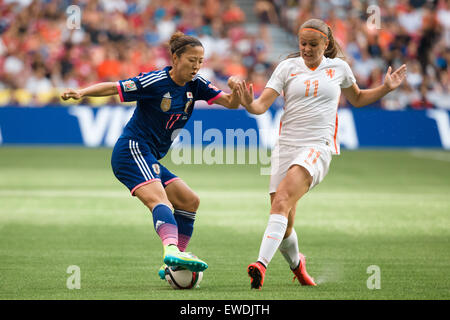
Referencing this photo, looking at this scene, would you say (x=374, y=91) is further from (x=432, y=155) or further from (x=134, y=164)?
A: (x=432, y=155)

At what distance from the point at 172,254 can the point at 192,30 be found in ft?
63.3

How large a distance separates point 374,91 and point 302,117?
81cm

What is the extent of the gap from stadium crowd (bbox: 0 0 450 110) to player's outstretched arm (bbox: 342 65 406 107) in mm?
14821

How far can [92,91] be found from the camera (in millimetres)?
6469

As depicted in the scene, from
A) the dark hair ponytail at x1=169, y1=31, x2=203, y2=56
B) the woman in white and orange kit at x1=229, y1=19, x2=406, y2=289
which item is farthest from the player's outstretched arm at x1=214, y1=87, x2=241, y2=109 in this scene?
the dark hair ponytail at x1=169, y1=31, x2=203, y2=56

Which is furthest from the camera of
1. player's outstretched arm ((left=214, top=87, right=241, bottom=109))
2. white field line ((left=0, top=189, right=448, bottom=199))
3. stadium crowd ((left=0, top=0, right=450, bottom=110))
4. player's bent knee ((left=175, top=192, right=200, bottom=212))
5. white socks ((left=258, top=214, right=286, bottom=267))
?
stadium crowd ((left=0, top=0, right=450, bottom=110))

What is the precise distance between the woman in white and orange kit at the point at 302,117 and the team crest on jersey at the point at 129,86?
33.7 inches

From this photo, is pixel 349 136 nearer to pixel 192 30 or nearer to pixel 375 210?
pixel 192 30

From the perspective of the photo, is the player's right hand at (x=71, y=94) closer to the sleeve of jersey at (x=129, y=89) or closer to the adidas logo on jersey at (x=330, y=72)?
the sleeve of jersey at (x=129, y=89)

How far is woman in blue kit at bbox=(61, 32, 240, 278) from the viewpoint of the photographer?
6504 mm

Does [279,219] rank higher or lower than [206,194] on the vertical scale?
lower

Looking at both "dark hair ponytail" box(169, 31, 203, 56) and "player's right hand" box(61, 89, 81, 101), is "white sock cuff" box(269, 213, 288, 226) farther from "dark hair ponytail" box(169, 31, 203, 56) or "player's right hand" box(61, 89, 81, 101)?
"player's right hand" box(61, 89, 81, 101)

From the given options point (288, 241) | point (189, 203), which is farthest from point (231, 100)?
point (288, 241)
